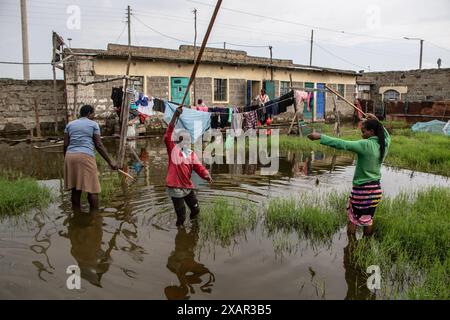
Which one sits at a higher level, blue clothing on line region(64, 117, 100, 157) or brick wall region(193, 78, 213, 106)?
brick wall region(193, 78, 213, 106)

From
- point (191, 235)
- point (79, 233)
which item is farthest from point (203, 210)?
point (79, 233)

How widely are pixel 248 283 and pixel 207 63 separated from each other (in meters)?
15.5

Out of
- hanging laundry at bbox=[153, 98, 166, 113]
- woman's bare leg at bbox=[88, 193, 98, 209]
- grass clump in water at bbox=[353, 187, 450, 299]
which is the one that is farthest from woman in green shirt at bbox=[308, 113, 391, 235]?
hanging laundry at bbox=[153, 98, 166, 113]

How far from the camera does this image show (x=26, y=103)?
15.1 m

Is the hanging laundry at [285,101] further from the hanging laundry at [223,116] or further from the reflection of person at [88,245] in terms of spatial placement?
the reflection of person at [88,245]

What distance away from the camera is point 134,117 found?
10508 mm

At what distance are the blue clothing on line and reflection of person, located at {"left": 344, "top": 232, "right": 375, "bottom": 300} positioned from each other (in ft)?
11.8

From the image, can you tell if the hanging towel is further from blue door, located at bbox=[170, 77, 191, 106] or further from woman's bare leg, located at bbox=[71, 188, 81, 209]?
blue door, located at bbox=[170, 77, 191, 106]

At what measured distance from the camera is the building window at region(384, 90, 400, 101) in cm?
2738

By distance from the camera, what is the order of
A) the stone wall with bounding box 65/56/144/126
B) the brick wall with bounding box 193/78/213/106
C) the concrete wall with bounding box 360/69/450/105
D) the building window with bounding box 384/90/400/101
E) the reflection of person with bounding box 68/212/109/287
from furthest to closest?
1. the building window with bounding box 384/90/400/101
2. the concrete wall with bounding box 360/69/450/105
3. the brick wall with bounding box 193/78/213/106
4. the stone wall with bounding box 65/56/144/126
5. the reflection of person with bounding box 68/212/109/287

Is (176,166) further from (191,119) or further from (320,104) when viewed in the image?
(320,104)

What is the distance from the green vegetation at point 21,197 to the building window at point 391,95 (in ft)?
85.9

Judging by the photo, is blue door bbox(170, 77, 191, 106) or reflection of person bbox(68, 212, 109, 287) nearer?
reflection of person bbox(68, 212, 109, 287)
